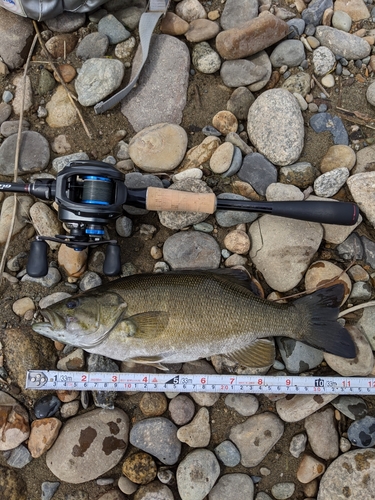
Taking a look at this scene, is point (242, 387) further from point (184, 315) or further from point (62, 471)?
point (62, 471)

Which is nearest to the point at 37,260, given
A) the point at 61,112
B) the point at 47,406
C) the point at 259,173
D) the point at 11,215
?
the point at 11,215

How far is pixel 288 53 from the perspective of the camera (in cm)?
407

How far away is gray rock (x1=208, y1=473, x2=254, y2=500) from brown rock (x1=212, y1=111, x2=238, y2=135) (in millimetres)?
3431

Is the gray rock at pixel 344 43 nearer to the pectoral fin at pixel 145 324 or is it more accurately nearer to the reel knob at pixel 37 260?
the pectoral fin at pixel 145 324

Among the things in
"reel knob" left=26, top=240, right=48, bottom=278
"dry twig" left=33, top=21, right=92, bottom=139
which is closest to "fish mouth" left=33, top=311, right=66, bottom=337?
"reel knob" left=26, top=240, right=48, bottom=278

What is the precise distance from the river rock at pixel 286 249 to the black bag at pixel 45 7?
9.63 ft

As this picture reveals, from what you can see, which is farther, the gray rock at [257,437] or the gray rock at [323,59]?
the gray rock at [323,59]

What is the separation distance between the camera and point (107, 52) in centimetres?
413

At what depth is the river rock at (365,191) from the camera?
3814mm

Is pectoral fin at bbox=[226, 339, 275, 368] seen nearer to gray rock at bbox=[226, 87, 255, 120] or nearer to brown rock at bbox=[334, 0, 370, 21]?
gray rock at bbox=[226, 87, 255, 120]

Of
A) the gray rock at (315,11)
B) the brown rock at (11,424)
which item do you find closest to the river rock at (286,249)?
the gray rock at (315,11)

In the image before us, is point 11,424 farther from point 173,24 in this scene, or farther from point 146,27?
point 173,24

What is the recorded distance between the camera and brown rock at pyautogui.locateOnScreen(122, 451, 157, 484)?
359cm

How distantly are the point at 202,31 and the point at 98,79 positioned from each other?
1.22m
